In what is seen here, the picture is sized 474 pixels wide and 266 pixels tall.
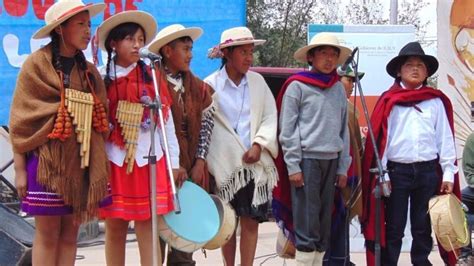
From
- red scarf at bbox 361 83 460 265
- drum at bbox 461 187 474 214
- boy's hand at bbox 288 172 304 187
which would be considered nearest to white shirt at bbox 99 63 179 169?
boy's hand at bbox 288 172 304 187

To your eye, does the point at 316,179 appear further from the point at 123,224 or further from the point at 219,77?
the point at 123,224

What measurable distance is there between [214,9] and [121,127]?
245cm

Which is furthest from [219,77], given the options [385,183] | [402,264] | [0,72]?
[402,264]

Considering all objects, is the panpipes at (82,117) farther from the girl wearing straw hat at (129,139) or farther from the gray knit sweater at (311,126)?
the gray knit sweater at (311,126)

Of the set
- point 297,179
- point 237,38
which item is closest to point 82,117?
point 237,38

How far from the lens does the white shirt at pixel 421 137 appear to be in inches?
207

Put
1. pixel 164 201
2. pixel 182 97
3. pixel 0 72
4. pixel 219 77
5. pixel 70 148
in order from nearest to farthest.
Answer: pixel 70 148
pixel 164 201
pixel 182 97
pixel 219 77
pixel 0 72

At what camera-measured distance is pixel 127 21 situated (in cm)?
453

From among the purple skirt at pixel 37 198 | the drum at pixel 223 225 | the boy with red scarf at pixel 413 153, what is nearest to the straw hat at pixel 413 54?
the boy with red scarf at pixel 413 153

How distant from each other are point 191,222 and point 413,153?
179cm

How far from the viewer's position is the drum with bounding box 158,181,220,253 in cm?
429

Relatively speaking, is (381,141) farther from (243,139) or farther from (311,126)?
(243,139)

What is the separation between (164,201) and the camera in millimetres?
4379

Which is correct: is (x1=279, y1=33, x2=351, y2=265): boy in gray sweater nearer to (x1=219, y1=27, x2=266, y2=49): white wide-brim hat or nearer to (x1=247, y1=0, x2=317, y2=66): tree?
(x1=219, y1=27, x2=266, y2=49): white wide-brim hat
